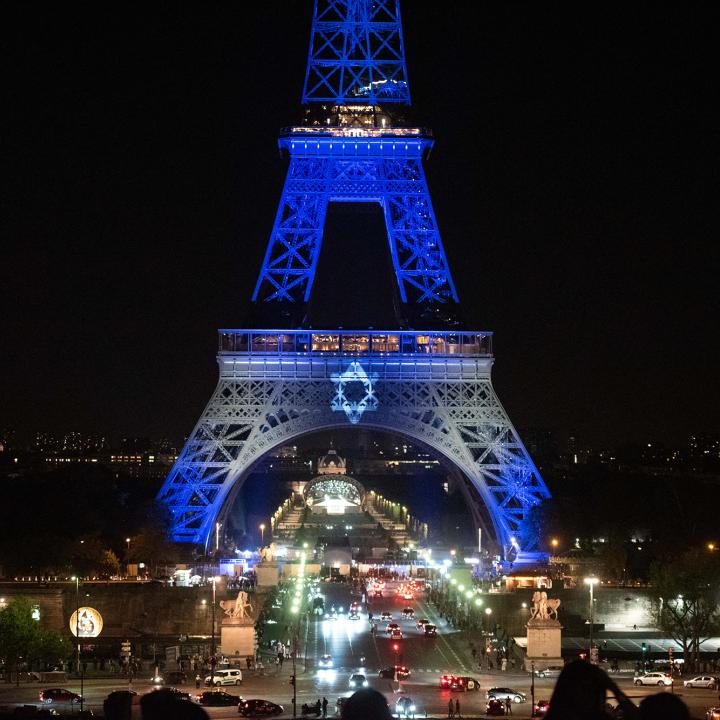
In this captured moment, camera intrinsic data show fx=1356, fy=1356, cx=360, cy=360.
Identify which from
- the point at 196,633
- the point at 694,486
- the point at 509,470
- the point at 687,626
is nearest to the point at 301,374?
the point at 509,470

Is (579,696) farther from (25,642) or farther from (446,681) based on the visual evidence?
(25,642)

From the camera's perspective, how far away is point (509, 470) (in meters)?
79.4

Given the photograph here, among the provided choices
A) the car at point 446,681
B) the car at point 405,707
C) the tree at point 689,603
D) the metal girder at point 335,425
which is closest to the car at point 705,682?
the tree at point 689,603

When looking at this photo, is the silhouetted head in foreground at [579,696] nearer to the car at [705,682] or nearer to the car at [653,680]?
the car at [653,680]

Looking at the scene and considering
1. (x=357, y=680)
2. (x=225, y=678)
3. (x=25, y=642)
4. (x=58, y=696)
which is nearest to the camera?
(x=58, y=696)

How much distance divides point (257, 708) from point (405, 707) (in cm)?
452

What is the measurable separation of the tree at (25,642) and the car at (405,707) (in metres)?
18.3

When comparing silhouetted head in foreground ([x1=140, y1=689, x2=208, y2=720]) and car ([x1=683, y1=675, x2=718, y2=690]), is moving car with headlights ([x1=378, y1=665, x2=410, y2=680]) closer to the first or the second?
car ([x1=683, y1=675, x2=718, y2=690])

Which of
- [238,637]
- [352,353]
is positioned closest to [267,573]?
[352,353]

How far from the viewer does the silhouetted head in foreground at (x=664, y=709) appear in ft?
26.2

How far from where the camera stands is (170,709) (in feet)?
26.0

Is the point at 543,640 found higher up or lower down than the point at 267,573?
lower down

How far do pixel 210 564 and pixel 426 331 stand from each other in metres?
18.5

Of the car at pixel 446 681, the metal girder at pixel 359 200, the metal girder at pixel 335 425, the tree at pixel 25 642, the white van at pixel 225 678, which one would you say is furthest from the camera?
the metal girder at pixel 359 200
